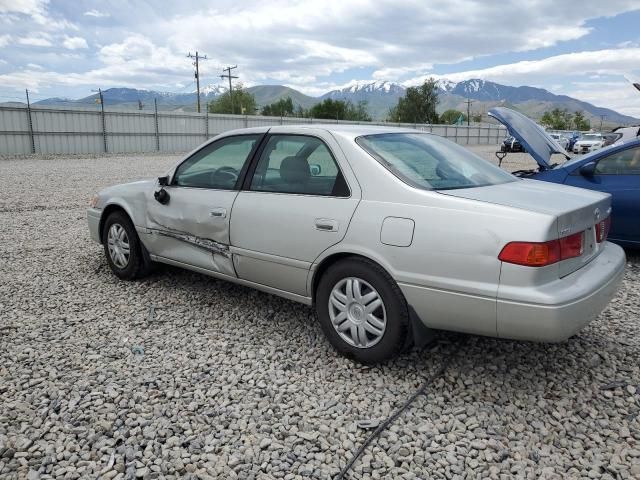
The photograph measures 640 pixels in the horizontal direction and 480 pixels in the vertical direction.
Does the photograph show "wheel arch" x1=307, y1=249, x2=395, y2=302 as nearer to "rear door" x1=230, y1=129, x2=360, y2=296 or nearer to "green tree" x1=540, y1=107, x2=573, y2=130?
"rear door" x1=230, y1=129, x2=360, y2=296

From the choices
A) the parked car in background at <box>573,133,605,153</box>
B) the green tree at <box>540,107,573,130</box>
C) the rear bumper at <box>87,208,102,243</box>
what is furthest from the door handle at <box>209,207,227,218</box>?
the green tree at <box>540,107,573,130</box>

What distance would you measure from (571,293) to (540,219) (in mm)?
411

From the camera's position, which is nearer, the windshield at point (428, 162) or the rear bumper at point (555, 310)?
the rear bumper at point (555, 310)

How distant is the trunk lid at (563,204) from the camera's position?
8.73 feet

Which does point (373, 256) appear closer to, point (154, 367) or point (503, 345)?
point (503, 345)

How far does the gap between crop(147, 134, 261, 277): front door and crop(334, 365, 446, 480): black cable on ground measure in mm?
1623

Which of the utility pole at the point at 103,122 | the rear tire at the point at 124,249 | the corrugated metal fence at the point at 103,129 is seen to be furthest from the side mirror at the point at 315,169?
the utility pole at the point at 103,122

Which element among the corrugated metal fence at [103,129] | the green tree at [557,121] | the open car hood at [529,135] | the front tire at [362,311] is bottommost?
the front tire at [362,311]

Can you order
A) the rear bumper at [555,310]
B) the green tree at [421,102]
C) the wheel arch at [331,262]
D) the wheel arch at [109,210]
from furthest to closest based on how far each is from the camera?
the green tree at [421,102] < the wheel arch at [109,210] < the wheel arch at [331,262] < the rear bumper at [555,310]

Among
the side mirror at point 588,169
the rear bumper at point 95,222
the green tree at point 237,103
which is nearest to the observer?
the rear bumper at point 95,222

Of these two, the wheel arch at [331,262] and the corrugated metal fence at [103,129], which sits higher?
the corrugated metal fence at [103,129]

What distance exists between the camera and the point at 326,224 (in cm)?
314

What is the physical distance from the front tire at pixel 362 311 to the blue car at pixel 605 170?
122 inches

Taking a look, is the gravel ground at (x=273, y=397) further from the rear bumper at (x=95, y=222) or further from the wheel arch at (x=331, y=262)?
the rear bumper at (x=95, y=222)
